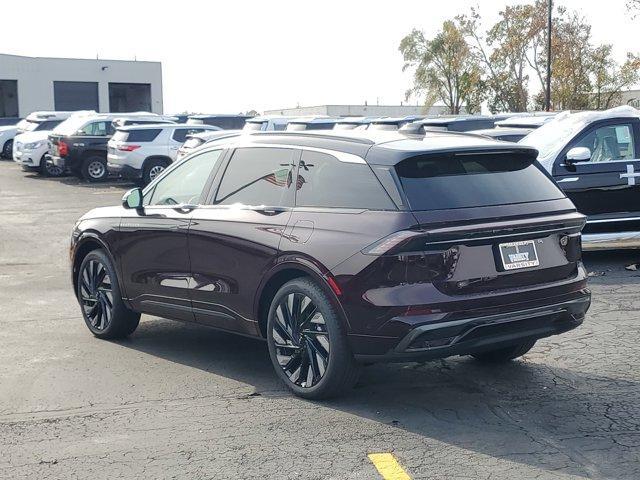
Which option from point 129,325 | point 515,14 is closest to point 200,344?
point 129,325

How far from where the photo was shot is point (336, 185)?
639cm

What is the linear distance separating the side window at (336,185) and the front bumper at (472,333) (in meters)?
0.81

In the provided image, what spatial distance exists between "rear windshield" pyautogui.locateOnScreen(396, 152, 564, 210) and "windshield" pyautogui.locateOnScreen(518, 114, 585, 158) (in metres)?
5.10

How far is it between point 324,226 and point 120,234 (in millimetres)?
2442

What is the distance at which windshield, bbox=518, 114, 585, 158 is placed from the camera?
1175cm

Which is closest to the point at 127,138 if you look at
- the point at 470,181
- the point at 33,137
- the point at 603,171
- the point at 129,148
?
the point at 129,148

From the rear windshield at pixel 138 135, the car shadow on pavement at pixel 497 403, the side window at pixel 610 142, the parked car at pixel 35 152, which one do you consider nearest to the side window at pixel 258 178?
the car shadow on pavement at pixel 497 403

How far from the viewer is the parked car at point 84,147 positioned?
95.2 feet

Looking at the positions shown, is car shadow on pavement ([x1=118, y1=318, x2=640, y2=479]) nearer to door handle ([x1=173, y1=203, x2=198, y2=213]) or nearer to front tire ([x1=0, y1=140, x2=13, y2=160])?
door handle ([x1=173, y1=203, x2=198, y2=213])

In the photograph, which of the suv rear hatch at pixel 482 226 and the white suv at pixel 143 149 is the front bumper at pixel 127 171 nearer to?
the white suv at pixel 143 149

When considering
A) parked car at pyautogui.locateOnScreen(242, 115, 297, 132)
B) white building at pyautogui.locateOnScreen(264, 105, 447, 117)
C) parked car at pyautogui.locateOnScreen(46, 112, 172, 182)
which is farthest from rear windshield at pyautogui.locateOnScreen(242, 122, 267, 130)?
white building at pyautogui.locateOnScreen(264, 105, 447, 117)

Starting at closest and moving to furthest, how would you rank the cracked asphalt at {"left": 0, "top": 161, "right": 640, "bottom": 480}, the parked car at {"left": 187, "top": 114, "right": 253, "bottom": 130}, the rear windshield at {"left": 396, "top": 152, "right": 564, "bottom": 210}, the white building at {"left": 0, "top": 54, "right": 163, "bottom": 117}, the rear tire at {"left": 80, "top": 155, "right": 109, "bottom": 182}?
the cracked asphalt at {"left": 0, "top": 161, "right": 640, "bottom": 480}, the rear windshield at {"left": 396, "top": 152, "right": 564, "bottom": 210}, the rear tire at {"left": 80, "top": 155, "right": 109, "bottom": 182}, the parked car at {"left": 187, "top": 114, "right": 253, "bottom": 130}, the white building at {"left": 0, "top": 54, "right": 163, "bottom": 117}

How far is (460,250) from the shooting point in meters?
5.85

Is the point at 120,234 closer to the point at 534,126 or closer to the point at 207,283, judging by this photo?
the point at 207,283
